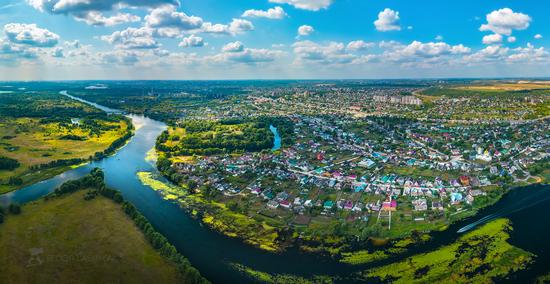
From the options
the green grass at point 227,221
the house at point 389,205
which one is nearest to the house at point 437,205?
the house at point 389,205

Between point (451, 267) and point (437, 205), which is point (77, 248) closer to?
point (451, 267)

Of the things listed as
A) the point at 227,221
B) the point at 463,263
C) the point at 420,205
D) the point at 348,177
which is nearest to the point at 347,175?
the point at 348,177

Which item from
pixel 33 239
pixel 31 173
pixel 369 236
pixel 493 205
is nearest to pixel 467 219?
pixel 493 205

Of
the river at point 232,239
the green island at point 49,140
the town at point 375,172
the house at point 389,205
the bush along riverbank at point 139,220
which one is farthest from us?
the green island at point 49,140

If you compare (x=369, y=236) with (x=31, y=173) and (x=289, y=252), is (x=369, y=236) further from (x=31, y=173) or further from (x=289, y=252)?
(x=31, y=173)

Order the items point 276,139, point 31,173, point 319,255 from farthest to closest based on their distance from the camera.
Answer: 1. point 276,139
2. point 31,173
3. point 319,255

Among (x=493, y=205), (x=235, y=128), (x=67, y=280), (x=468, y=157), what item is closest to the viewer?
(x=67, y=280)

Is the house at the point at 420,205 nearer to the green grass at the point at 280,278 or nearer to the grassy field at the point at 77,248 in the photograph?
the green grass at the point at 280,278
